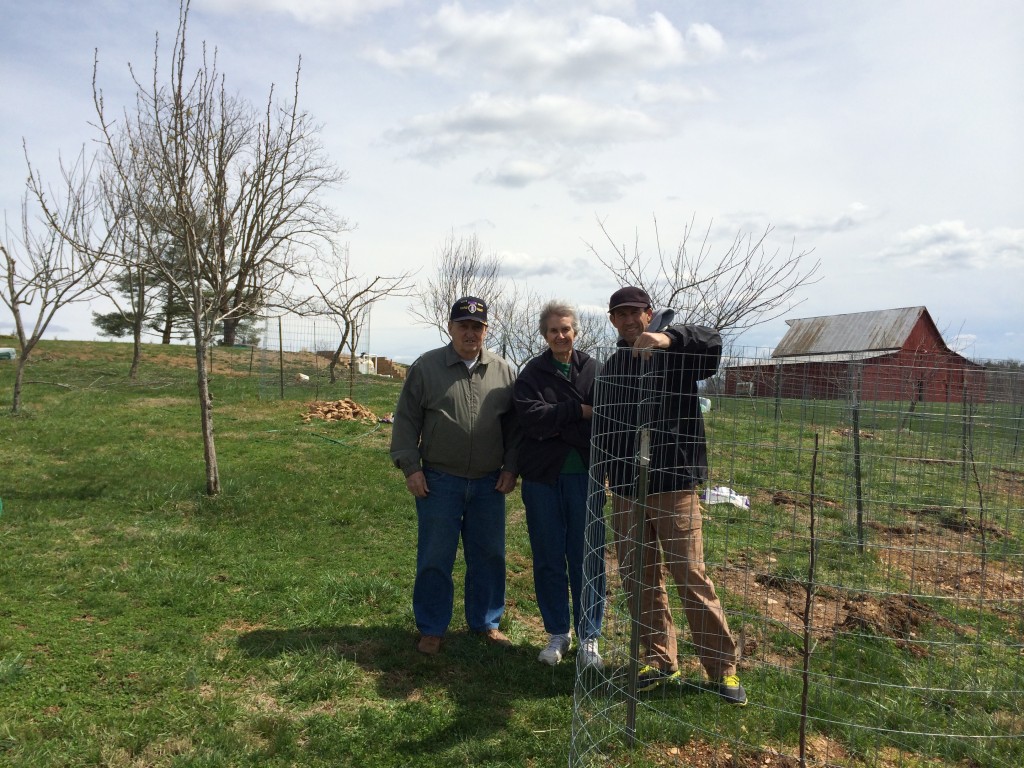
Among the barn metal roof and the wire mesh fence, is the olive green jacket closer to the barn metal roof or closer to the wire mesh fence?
the wire mesh fence

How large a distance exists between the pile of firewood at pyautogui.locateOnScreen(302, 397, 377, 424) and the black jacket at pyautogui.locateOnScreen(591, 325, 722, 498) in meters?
9.44

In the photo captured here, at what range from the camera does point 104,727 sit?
3002 mm

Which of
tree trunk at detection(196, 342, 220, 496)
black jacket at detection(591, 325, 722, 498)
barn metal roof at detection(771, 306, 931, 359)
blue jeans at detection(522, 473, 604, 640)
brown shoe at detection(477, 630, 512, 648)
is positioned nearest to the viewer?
black jacket at detection(591, 325, 722, 498)

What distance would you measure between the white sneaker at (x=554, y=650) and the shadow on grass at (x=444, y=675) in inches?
1.6

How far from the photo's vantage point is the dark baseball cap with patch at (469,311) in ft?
12.4

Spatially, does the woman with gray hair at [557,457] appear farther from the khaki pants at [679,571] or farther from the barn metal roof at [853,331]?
the barn metal roof at [853,331]

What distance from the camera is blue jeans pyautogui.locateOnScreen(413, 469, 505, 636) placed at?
3846 millimetres

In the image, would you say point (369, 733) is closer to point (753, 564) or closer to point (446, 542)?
point (446, 542)

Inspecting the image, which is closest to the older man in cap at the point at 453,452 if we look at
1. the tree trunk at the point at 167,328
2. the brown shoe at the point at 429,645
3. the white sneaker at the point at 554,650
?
the brown shoe at the point at 429,645

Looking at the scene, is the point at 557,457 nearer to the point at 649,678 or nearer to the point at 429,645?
the point at 649,678

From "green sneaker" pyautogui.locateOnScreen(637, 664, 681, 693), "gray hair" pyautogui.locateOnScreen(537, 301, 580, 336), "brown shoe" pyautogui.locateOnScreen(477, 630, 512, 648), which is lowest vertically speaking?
"brown shoe" pyautogui.locateOnScreen(477, 630, 512, 648)

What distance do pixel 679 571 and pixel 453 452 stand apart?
1330mm

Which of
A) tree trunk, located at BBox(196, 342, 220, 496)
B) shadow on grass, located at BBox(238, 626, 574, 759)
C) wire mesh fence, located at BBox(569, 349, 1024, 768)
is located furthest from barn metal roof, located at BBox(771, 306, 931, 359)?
shadow on grass, located at BBox(238, 626, 574, 759)

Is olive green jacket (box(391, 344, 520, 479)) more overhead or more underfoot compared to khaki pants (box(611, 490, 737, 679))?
more overhead
